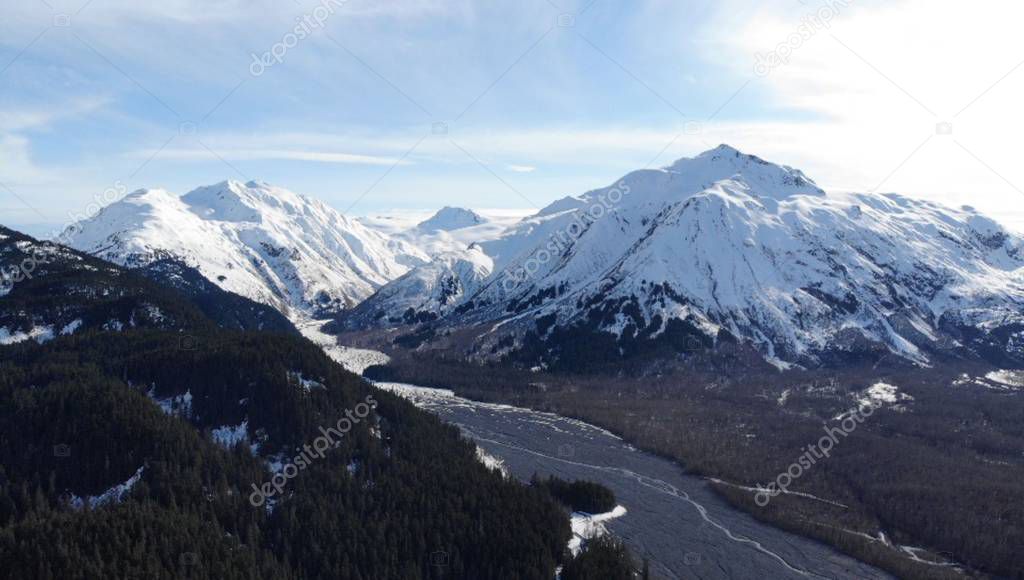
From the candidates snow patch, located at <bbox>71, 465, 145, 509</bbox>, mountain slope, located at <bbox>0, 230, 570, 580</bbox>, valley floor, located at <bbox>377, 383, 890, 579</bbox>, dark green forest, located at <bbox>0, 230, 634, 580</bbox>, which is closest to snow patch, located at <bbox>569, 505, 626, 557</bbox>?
valley floor, located at <bbox>377, 383, 890, 579</bbox>

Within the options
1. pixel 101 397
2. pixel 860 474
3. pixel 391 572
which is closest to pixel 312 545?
pixel 391 572

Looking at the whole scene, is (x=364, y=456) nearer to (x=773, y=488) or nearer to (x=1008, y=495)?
(x=773, y=488)

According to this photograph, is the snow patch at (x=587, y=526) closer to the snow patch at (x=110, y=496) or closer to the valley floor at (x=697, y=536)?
the valley floor at (x=697, y=536)

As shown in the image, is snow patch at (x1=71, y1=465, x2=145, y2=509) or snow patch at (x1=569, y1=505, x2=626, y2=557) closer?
snow patch at (x1=71, y1=465, x2=145, y2=509)

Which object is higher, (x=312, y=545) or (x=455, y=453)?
(x=455, y=453)

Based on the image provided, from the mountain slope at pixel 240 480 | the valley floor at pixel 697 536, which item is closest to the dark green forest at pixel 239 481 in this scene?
the mountain slope at pixel 240 480

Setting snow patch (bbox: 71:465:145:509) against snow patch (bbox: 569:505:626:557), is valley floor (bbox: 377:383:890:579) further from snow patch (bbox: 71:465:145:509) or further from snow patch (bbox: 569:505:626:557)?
snow patch (bbox: 71:465:145:509)

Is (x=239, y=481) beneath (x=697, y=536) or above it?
above

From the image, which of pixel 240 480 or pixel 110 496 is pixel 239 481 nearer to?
pixel 240 480

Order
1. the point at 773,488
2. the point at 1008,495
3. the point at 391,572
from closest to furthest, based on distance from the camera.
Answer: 1. the point at 391,572
2. the point at 1008,495
3. the point at 773,488

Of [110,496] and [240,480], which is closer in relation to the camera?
[110,496]

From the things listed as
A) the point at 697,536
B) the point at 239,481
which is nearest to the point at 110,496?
the point at 239,481
